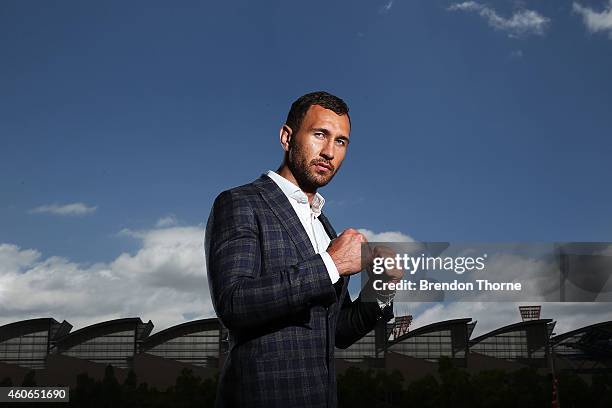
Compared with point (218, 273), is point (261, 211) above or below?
above

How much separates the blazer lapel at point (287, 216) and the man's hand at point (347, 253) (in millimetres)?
183

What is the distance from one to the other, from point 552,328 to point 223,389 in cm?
8205

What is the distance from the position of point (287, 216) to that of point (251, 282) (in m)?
0.42

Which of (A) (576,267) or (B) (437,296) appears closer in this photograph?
(B) (437,296)

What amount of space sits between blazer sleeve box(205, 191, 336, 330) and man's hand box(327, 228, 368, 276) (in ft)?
0.23

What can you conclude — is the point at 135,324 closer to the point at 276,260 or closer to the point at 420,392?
the point at 420,392

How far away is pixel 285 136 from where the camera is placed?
3.21 m

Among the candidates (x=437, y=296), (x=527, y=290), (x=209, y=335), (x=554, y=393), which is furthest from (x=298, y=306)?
(x=209, y=335)

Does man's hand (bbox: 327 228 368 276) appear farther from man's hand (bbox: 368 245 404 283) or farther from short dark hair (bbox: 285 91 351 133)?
short dark hair (bbox: 285 91 351 133)

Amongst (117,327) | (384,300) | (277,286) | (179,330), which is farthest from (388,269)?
(117,327)

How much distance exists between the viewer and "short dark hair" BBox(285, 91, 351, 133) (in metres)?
3.13

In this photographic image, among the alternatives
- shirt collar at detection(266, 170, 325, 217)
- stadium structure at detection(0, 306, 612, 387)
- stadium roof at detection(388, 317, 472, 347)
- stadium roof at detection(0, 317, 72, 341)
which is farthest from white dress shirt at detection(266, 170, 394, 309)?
stadium roof at detection(0, 317, 72, 341)

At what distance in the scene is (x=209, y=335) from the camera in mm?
79750

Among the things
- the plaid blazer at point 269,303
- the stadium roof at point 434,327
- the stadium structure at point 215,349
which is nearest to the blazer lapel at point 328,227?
the plaid blazer at point 269,303
